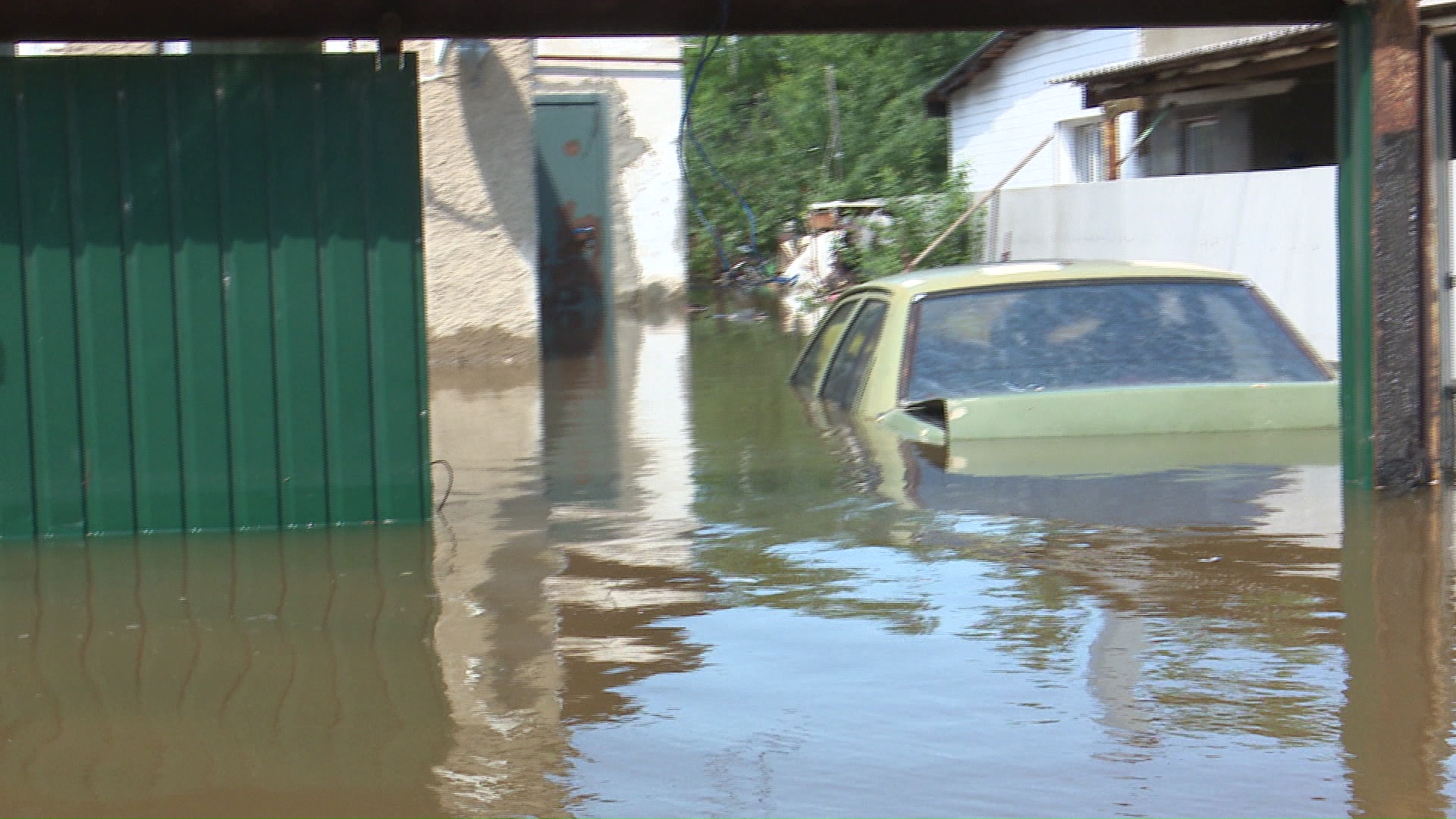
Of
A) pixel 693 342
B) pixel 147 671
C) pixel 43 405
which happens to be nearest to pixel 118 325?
pixel 43 405

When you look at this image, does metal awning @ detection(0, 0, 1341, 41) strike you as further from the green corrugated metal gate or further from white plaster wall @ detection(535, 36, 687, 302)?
white plaster wall @ detection(535, 36, 687, 302)

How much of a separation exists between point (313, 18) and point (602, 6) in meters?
1.10

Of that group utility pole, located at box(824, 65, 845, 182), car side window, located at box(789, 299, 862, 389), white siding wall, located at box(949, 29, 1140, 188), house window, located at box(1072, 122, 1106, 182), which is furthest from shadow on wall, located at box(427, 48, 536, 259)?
utility pole, located at box(824, 65, 845, 182)

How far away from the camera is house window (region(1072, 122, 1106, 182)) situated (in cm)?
2305

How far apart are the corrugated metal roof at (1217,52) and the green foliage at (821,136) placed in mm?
7922

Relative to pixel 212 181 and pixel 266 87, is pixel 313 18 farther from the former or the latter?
pixel 212 181

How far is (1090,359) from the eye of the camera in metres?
7.21

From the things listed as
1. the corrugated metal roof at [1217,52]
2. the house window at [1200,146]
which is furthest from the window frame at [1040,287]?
the house window at [1200,146]

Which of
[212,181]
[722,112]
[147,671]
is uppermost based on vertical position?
[722,112]

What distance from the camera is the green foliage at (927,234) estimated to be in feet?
66.5

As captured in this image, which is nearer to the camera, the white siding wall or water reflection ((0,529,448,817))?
water reflection ((0,529,448,817))

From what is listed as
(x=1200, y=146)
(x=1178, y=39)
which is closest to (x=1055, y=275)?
(x=1200, y=146)

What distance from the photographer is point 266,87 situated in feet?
20.8

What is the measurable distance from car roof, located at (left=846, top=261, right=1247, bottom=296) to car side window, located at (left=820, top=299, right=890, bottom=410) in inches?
10.8
